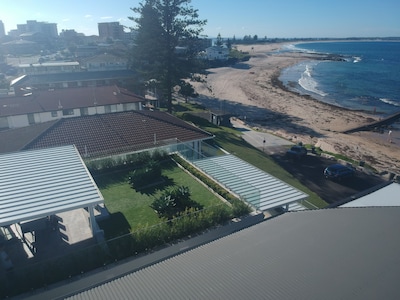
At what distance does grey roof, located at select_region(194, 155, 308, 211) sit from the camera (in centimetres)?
1720

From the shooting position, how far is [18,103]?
37.9 metres

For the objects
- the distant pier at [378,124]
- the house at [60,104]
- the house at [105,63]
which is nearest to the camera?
the house at [60,104]

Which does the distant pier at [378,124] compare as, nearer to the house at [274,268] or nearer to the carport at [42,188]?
the house at [274,268]

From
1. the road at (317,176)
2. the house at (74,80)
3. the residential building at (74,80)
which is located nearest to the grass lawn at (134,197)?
the road at (317,176)

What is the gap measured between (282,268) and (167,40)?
3876 centimetres

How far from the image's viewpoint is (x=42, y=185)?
571 inches

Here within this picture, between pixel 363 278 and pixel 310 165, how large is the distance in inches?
963

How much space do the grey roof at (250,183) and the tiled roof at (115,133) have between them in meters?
5.04

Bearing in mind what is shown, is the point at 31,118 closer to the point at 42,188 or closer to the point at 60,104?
the point at 60,104

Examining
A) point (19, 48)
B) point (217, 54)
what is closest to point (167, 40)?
point (217, 54)

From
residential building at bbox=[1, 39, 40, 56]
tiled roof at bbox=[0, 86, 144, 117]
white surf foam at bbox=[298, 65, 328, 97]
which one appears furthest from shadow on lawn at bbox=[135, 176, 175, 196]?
residential building at bbox=[1, 39, 40, 56]

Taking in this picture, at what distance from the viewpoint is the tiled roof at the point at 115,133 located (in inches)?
928

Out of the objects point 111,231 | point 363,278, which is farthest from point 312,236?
point 111,231

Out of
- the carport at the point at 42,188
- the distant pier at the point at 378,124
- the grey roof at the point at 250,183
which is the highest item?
the carport at the point at 42,188
